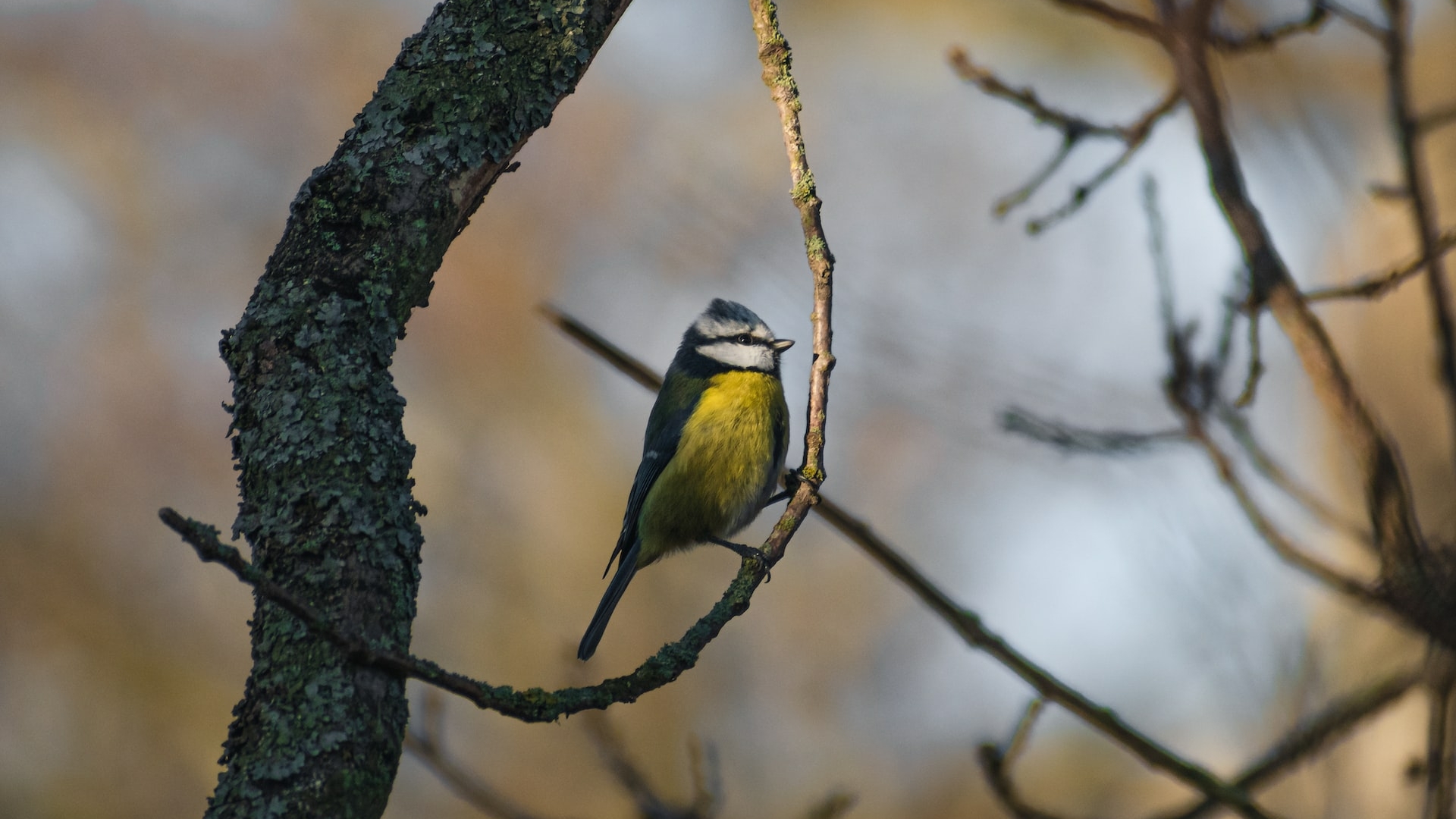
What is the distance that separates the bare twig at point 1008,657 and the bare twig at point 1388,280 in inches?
37.4

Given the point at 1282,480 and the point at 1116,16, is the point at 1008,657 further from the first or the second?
the point at 1116,16

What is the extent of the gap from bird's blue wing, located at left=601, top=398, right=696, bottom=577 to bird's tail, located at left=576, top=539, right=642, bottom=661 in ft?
0.16

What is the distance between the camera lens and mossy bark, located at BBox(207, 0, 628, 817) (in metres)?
1.53

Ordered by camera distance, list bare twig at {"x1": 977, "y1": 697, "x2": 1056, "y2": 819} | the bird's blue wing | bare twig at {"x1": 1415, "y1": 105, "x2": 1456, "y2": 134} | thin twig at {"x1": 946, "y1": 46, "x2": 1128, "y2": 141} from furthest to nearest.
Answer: the bird's blue wing
thin twig at {"x1": 946, "y1": 46, "x2": 1128, "y2": 141}
bare twig at {"x1": 977, "y1": 697, "x2": 1056, "y2": 819}
bare twig at {"x1": 1415, "y1": 105, "x2": 1456, "y2": 134}

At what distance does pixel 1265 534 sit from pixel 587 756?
813cm

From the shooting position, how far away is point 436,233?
1927mm

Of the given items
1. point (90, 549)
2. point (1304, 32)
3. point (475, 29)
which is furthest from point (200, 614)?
point (1304, 32)

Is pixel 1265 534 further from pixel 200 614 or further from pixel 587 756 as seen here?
pixel 200 614

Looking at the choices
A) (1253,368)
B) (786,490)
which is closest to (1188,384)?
(1253,368)

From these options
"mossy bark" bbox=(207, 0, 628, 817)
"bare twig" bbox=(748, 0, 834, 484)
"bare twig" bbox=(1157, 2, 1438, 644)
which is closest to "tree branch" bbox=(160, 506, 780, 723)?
"mossy bark" bbox=(207, 0, 628, 817)

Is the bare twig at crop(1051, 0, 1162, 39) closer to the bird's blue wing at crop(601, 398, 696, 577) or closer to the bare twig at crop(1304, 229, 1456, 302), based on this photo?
the bare twig at crop(1304, 229, 1456, 302)

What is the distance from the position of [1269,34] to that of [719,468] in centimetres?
252

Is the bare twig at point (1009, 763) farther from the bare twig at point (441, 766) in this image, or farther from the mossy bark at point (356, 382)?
Result: the mossy bark at point (356, 382)

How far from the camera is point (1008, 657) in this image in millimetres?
2248
